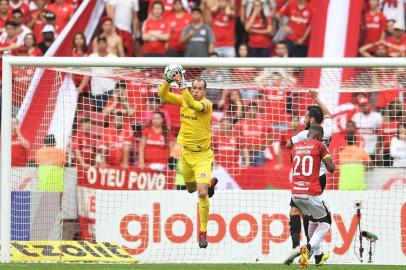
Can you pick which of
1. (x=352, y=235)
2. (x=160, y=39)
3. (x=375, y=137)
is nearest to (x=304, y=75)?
(x=375, y=137)

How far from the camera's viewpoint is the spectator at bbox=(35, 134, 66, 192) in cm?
1689

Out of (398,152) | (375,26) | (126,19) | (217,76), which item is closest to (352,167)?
(398,152)

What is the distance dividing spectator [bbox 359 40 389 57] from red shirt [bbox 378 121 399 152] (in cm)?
403

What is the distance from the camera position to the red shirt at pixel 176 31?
22219 mm

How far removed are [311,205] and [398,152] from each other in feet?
11.7

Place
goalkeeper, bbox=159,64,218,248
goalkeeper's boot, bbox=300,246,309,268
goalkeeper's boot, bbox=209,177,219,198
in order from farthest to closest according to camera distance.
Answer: goalkeeper's boot, bbox=209,177,219,198
goalkeeper, bbox=159,64,218,248
goalkeeper's boot, bbox=300,246,309,268

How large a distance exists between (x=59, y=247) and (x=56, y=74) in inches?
101

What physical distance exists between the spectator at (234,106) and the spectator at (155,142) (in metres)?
1.03

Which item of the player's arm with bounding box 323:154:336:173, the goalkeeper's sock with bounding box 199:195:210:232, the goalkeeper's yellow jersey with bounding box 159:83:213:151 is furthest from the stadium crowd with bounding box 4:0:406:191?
the player's arm with bounding box 323:154:336:173

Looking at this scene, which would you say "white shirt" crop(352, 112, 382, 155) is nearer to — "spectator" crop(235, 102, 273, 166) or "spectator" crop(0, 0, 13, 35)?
"spectator" crop(235, 102, 273, 166)

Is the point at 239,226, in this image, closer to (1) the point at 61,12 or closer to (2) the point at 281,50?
(2) the point at 281,50

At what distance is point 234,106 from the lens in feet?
59.8

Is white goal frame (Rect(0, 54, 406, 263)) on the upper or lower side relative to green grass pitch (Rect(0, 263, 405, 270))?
upper

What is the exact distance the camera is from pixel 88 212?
17.3 meters
